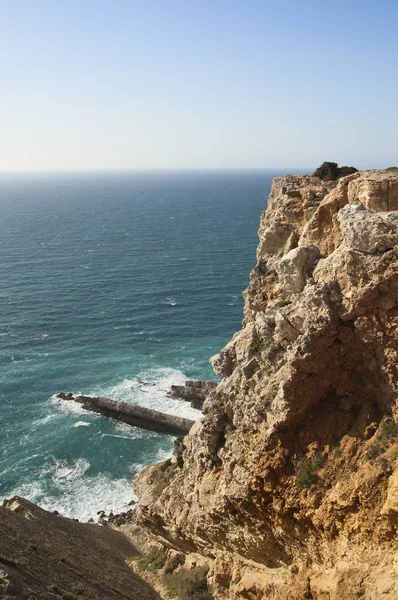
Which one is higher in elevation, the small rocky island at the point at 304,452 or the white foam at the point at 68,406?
the small rocky island at the point at 304,452

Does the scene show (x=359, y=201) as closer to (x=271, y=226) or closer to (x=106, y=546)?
(x=271, y=226)

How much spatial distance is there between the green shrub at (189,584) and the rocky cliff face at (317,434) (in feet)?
5.99

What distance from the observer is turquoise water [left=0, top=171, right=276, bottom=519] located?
5884cm

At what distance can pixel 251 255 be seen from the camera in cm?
14488

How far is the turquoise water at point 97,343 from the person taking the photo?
193ft

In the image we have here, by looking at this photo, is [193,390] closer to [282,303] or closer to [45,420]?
[45,420]

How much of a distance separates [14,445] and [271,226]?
4359 centimetres

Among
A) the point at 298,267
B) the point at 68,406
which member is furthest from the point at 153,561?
the point at 68,406

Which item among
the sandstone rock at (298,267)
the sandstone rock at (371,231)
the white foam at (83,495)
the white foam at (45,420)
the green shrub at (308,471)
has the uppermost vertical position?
the sandstone rock at (371,231)

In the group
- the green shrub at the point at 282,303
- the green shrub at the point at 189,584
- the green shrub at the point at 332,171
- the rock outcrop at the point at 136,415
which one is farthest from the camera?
the rock outcrop at the point at 136,415

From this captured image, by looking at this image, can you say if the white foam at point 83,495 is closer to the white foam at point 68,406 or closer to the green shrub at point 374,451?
the white foam at point 68,406

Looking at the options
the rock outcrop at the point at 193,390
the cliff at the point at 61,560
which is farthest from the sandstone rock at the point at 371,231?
the rock outcrop at the point at 193,390

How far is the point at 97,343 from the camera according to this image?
A: 8950 centimetres

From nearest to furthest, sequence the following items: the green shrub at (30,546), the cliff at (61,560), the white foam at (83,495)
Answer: the cliff at (61,560) < the green shrub at (30,546) < the white foam at (83,495)
